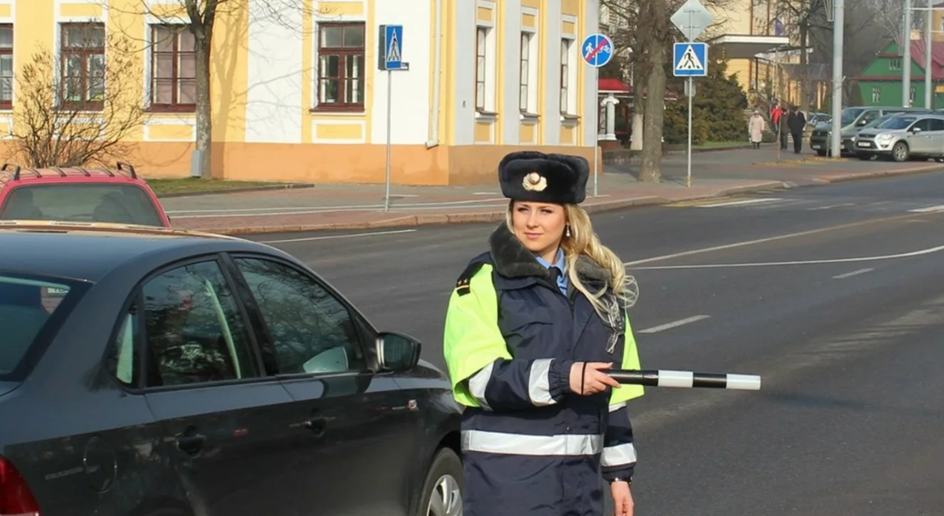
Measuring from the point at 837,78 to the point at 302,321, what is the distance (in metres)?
44.7

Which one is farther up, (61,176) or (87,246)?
(61,176)

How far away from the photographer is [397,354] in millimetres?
5430

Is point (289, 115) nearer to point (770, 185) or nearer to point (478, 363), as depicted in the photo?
point (770, 185)

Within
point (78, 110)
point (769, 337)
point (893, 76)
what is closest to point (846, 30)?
point (893, 76)

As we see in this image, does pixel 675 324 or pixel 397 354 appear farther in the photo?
pixel 675 324

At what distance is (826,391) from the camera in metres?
10.1

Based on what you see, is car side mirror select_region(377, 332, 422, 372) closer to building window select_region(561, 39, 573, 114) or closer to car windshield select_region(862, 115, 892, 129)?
building window select_region(561, 39, 573, 114)

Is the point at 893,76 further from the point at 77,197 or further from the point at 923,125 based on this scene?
the point at 77,197

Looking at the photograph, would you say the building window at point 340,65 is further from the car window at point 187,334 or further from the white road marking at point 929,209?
the car window at point 187,334

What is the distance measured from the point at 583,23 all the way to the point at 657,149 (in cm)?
564

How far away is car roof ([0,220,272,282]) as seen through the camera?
14.1 ft

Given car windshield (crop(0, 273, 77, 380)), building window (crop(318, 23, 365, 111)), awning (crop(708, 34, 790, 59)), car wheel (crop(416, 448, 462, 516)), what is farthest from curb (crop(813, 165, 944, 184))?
car windshield (crop(0, 273, 77, 380))

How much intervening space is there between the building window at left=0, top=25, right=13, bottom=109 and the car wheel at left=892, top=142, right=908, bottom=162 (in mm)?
28856

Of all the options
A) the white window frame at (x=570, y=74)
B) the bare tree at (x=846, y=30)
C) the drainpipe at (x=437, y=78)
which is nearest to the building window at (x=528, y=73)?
the white window frame at (x=570, y=74)
